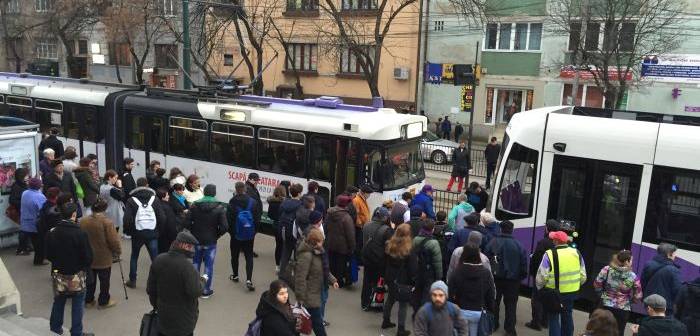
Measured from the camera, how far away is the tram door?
8656mm

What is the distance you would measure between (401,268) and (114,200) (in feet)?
16.4

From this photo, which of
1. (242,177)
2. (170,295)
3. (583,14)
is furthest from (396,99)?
(170,295)

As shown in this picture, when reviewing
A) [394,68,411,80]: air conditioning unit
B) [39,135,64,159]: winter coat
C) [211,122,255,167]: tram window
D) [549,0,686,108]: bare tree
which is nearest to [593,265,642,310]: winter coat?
[211,122,255,167]: tram window

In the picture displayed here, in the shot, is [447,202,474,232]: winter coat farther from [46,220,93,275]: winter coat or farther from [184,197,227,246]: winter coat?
[46,220,93,275]: winter coat

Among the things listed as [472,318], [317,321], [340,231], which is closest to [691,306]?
[472,318]

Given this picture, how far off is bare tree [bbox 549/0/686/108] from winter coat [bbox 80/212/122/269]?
19.7 metres

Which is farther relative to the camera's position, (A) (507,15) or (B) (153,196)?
(A) (507,15)

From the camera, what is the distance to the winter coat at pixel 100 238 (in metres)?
7.58

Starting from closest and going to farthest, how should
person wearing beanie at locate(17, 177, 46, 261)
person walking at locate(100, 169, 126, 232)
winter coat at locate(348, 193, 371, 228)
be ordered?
person wearing beanie at locate(17, 177, 46, 261) → person walking at locate(100, 169, 126, 232) → winter coat at locate(348, 193, 371, 228)

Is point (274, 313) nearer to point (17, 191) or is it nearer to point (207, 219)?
point (207, 219)

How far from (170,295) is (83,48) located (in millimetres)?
45088

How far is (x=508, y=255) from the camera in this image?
7676mm

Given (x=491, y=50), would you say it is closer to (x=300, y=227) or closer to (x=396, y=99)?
(x=396, y=99)

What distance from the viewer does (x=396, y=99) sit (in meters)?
33.3
